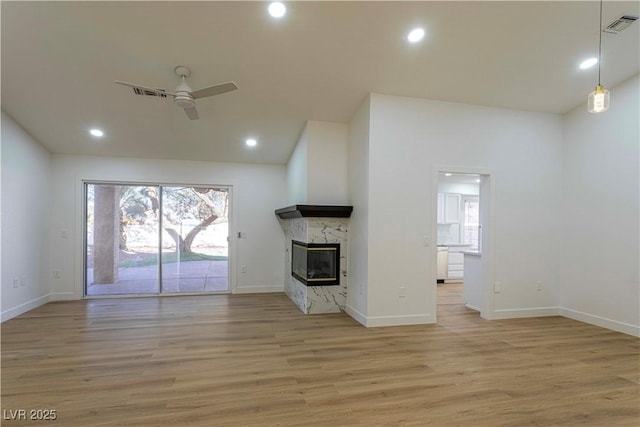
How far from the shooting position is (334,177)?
16.8ft

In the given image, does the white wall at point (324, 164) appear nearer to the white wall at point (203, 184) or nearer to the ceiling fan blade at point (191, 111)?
the white wall at point (203, 184)

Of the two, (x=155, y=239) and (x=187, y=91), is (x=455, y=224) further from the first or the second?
(x=187, y=91)

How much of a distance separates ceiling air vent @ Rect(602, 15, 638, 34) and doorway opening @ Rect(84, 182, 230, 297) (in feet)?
19.1

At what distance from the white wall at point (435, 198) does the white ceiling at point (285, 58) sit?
0.99 ft

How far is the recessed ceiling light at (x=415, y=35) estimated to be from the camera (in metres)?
3.29

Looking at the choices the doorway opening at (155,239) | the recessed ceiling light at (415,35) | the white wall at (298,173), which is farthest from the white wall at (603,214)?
the doorway opening at (155,239)

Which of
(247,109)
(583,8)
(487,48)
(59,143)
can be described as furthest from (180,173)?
(583,8)

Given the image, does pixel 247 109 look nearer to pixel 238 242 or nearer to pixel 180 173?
pixel 180 173

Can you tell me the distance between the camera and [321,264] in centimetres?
498

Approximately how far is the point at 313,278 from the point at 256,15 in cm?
337

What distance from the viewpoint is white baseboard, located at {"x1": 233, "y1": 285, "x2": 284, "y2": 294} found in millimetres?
6344

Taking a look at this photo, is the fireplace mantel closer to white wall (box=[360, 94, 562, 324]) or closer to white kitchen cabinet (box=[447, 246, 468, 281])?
white wall (box=[360, 94, 562, 324])

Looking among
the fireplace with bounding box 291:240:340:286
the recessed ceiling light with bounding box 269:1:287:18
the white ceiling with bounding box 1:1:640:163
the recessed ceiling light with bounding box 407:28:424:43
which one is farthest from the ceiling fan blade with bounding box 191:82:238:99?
the fireplace with bounding box 291:240:340:286

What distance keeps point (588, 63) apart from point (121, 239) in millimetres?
7465
